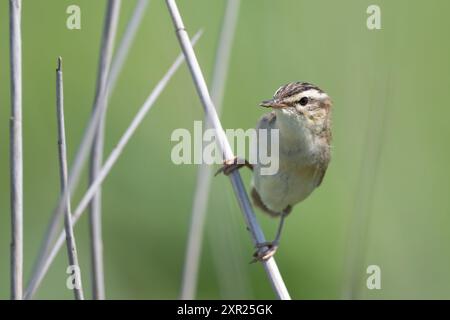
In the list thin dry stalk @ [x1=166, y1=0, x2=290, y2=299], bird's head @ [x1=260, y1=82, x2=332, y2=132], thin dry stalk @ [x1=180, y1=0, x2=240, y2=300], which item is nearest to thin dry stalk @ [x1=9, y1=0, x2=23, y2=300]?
thin dry stalk @ [x1=166, y1=0, x2=290, y2=299]

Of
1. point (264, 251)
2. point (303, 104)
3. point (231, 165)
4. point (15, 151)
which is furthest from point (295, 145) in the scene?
point (15, 151)

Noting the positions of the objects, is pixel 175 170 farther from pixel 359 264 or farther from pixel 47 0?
pixel 359 264

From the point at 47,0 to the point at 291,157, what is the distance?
9.33ft

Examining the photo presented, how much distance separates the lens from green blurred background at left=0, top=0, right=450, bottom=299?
5.33 metres

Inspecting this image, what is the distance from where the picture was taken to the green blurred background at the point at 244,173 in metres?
5.33

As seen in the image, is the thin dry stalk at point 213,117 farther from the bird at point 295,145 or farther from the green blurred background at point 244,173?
the green blurred background at point 244,173

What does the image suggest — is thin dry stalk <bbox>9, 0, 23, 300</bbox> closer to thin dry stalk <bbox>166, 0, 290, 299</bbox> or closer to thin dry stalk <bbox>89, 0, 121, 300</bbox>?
thin dry stalk <bbox>89, 0, 121, 300</bbox>

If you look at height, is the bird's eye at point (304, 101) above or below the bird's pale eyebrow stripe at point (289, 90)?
below

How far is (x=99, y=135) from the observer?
3.38 meters

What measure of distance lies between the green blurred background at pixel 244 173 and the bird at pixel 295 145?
962 mm

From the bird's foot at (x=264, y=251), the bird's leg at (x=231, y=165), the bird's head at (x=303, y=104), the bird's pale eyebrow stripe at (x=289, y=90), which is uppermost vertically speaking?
the bird's pale eyebrow stripe at (x=289, y=90)

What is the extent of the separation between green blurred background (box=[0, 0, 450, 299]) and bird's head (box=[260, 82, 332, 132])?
1.16 m

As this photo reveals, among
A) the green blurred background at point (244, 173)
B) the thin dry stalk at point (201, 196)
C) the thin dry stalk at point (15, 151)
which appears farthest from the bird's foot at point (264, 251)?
the green blurred background at point (244, 173)
